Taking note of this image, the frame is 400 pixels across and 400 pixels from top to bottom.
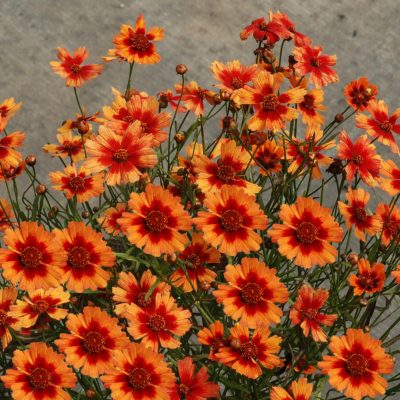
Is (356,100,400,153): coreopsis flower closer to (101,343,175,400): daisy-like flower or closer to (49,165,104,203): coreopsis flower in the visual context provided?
(49,165,104,203): coreopsis flower

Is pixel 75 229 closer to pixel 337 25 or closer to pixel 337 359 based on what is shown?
pixel 337 359

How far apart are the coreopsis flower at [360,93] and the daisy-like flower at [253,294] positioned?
1.92 feet

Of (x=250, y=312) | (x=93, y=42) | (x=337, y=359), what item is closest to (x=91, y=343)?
(x=250, y=312)

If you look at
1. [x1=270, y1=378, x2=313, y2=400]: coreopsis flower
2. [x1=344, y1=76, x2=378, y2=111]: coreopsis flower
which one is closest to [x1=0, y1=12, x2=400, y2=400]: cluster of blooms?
[x1=270, y1=378, x2=313, y2=400]: coreopsis flower

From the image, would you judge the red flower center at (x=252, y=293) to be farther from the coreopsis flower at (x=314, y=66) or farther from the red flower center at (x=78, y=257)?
the coreopsis flower at (x=314, y=66)

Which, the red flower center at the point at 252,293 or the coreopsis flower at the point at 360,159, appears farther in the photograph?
the coreopsis flower at the point at 360,159

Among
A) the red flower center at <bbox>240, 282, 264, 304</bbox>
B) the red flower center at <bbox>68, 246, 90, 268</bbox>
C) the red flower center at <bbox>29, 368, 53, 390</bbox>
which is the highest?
the red flower center at <bbox>68, 246, 90, 268</bbox>

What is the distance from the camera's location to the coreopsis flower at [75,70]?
1772mm

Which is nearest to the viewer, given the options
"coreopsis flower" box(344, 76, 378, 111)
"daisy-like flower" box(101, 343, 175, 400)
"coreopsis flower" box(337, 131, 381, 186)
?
"daisy-like flower" box(101, 343, 175, 400)

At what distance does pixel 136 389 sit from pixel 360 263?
54 centimetres

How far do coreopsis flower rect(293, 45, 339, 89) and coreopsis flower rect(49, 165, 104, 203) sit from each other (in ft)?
1.65

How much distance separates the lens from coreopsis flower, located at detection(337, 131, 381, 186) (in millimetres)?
1554

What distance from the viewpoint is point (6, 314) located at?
1402 millimetres

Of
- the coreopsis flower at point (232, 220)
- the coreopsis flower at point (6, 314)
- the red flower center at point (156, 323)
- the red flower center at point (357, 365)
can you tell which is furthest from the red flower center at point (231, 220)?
the coreopsis flower at point (6, 314)
